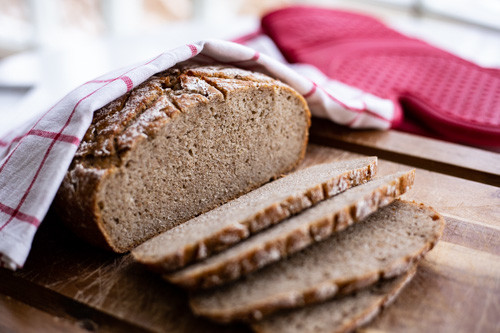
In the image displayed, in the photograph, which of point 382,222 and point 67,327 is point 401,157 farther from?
point 67,327

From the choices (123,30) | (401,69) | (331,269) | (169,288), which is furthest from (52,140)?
(123,30)

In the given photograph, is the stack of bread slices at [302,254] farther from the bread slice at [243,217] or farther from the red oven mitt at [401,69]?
the red oven mitt at [401,69]

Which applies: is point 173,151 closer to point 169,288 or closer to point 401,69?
point 169,288

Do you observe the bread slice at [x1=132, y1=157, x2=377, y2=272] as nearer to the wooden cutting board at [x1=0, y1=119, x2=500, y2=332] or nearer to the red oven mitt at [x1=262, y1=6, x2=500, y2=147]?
the wooden cutting board at [x1=0, y1=119, x2=500, y2=332]

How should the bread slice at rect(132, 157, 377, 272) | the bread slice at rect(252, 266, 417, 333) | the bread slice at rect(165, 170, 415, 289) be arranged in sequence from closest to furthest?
the bread slice at rect(252, 266, 417, 333) → the bread slice at rect(165, 170, 415, 289) → the bread slice at rect(132, 157, 377, 272)

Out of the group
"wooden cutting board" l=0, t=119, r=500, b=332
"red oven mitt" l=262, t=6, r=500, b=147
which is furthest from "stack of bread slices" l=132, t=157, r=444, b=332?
"red oven mitt" l=262, t=6, r=500, b=147

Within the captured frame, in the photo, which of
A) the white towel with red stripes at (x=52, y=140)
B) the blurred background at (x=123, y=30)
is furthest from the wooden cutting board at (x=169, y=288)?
the blurred background at (x=123, y=30)

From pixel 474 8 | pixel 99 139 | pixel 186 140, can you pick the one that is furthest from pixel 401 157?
pixel 474 8
